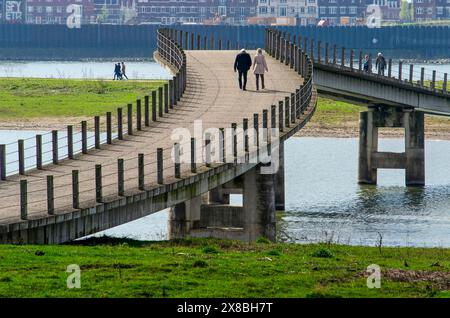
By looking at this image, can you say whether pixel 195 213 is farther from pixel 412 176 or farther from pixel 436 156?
pixel 436 156

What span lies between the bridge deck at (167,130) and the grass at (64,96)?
19.5 meters

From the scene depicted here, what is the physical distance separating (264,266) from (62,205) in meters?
6.40

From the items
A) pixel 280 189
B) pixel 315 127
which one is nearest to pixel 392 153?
pixel 280 189

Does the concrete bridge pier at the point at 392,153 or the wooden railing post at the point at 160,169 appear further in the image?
the concrete bridge pier at the point at 392,153

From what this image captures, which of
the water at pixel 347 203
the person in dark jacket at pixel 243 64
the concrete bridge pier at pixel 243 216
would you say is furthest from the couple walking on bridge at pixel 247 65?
the concrete bridge pier at pixel 243 216

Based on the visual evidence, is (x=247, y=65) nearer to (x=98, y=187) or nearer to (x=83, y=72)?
(x=98, y=187)

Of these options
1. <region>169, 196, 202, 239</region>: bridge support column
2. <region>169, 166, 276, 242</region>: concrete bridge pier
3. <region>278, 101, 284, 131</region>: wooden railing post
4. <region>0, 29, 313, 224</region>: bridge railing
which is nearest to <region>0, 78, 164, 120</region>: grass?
<region>0, 29, 313, 224</region>: bridge railing

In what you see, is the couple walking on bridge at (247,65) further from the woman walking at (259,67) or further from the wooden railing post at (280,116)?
the wooden railing post at (280,116)

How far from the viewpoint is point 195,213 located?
43.7 meters

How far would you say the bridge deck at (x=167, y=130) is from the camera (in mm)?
36062

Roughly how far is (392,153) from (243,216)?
27538mm

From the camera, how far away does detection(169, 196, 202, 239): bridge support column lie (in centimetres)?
4309

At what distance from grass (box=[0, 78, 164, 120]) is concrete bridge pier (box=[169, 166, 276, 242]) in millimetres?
48386

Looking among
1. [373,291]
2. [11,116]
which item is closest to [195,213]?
[373,291]
